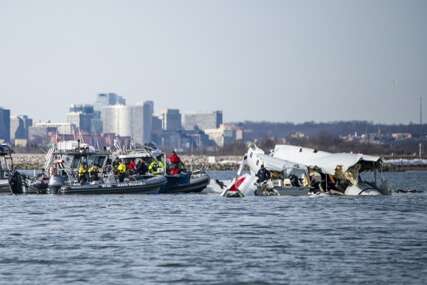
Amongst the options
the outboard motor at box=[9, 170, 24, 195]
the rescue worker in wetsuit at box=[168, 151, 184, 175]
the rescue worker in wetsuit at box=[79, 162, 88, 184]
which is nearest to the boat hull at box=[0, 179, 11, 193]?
the outboard motor at box=[9, 170, 24, 195]

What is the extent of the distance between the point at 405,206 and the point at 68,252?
1077 inches

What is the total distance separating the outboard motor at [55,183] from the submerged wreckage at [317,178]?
371 inches

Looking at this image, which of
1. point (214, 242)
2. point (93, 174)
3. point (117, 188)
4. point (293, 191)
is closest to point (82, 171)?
point (93, 174)

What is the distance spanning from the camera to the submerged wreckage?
71.9 m

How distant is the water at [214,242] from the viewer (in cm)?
3509

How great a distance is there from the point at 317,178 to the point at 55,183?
1562cm

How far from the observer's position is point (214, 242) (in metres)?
43.6

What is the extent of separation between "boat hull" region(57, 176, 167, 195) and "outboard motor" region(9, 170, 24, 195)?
14.6 feet

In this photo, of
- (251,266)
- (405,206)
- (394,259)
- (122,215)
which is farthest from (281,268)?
(405,206)

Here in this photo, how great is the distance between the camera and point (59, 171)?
76.1 metres

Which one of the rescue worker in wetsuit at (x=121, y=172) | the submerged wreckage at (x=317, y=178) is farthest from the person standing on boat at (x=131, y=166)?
the submerged wreckage at (x=317, y=178)

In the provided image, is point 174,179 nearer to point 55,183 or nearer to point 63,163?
point 63,163

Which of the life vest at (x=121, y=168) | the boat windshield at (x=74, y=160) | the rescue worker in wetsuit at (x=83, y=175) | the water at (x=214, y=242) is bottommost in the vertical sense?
the water at (x=214, y=242)

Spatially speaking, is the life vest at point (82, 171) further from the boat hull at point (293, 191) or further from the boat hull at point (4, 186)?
the boat hull at point (293, 191)
